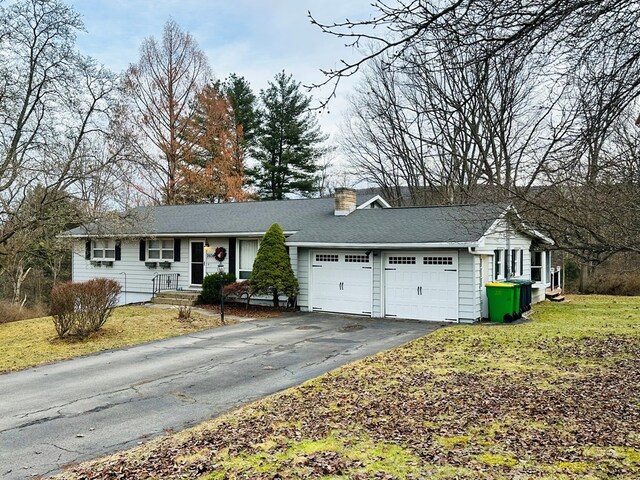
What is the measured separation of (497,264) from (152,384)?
1178cm

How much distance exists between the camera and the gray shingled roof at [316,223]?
48.4 feet

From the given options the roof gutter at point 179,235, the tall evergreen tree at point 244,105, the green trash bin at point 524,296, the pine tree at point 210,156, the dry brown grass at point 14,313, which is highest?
the tall evergreen tree at point 244,105

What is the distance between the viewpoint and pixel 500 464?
14.8 ft

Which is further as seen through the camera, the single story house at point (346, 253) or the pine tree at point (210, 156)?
the pine tree at point (210, 156)

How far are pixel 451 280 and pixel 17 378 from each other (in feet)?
35.6

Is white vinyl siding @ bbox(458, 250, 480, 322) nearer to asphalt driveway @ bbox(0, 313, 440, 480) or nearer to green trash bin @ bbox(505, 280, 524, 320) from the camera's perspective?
green trash bin @ bbox(505, 280, 524, 320)

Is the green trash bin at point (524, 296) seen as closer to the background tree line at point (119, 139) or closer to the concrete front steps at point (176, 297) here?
the concrete front steps at point (176, 297)

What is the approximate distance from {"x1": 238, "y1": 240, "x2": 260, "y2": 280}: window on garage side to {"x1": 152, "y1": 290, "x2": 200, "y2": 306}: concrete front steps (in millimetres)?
1826

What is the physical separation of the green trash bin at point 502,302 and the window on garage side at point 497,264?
4.89 ft

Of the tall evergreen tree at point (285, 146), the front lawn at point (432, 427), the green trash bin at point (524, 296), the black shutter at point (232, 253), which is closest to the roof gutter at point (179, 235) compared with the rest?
the black shutter at point (232, 253)

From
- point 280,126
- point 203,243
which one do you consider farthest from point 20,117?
point 280,126

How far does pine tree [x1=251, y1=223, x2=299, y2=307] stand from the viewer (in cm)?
1638

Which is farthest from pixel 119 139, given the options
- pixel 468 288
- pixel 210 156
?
pixel 210 156

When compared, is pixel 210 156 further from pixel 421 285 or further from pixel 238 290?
pixel 421 285
